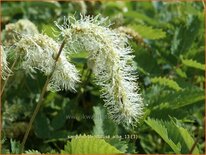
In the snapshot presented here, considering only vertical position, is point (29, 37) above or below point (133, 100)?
above

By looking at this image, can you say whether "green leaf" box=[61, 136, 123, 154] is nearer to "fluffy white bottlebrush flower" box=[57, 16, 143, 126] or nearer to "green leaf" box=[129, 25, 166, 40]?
"fluffy white bottlebrush flower" box=[57, 16, 143, 126]

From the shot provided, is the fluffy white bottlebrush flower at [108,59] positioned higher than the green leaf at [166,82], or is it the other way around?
the green leaf at [166,82]

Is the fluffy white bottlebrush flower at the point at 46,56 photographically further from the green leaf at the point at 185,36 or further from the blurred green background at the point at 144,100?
the green leaf at the point at 185,36

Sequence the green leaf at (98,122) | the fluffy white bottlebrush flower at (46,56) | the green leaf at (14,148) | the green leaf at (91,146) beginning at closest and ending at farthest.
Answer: the green leaf at (91,146), the fluffy white bottlebrush flower at (46,56), the green leaf at (14,148), the green leaf at (98,122)

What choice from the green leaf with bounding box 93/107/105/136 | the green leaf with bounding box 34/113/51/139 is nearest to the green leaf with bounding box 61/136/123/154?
the green leaf with bounding box 93/107/105/136

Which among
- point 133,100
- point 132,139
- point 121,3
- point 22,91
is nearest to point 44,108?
point 22,91

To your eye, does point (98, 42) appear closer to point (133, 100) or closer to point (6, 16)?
point (133, 100)

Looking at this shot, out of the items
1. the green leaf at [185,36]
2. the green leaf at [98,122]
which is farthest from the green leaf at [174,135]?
the green leaf at [185,36]

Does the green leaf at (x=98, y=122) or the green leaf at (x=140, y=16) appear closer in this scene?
the green leaf at (x=98, y=122)
